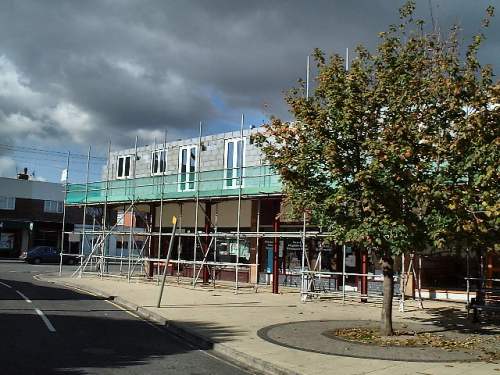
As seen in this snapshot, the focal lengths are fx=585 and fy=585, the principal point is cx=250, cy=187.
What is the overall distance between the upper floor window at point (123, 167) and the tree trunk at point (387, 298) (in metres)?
22.7

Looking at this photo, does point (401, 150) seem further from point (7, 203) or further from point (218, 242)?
point (7, 203)

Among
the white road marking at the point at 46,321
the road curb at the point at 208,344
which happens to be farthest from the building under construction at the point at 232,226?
the white road marking at the point at 46,321

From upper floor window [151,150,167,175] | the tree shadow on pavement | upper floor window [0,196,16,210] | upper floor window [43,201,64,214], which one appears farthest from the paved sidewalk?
upper floor window [43,201,64,214]

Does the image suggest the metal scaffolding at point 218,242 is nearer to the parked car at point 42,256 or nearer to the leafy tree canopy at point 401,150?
the leafy tree canopy at point 401,150

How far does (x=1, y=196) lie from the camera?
5506 centimetres

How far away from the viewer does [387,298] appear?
11.4 m

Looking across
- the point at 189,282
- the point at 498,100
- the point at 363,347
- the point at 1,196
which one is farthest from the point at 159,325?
the point at 1,196

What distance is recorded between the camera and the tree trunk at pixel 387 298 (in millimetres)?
11227

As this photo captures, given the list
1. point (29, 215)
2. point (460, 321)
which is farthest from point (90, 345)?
point (29, 215)

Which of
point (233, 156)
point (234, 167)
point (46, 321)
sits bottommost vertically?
point (46, 321)

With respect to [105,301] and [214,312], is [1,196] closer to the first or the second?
[105,301]

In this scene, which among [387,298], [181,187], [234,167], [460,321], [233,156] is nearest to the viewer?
[387,298]

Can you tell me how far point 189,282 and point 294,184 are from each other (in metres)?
14.6

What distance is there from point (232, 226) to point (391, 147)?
17.3 metres
